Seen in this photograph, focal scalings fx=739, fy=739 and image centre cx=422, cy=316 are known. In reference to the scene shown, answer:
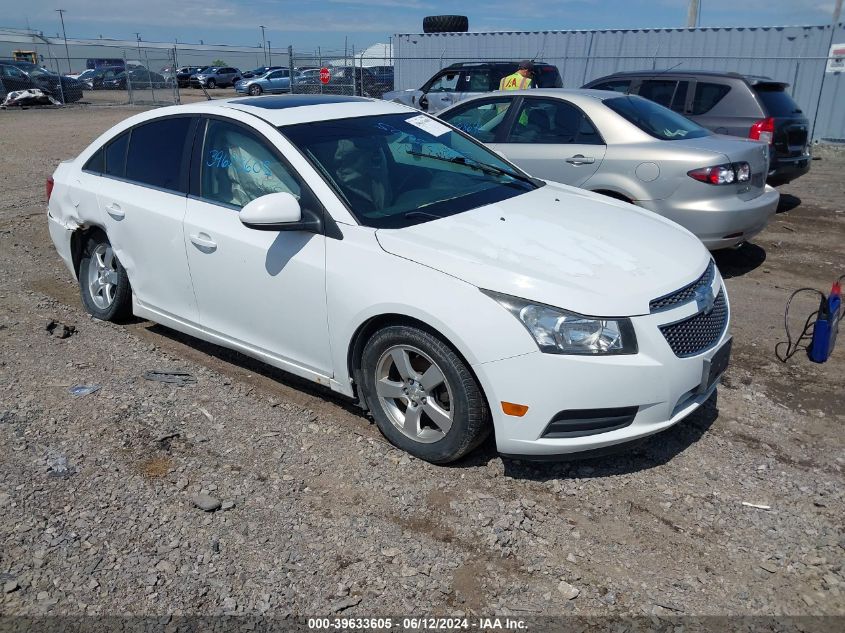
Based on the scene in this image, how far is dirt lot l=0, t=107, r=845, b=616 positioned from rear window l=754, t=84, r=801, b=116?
18.9ft

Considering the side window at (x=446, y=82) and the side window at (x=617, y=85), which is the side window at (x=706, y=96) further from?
the side window at (x=446, y=82)

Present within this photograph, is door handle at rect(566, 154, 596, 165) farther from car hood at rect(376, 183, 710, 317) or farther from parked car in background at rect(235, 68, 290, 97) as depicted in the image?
parked car in background at rect(235, 68, 290, 97)

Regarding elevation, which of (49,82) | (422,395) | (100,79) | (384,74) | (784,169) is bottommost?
(100,79)

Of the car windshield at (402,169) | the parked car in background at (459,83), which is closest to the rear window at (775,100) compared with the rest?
the parked car in background at (459,83)

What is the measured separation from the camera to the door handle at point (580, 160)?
670cm

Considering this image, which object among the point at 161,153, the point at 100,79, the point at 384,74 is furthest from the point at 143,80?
the point at 161,153

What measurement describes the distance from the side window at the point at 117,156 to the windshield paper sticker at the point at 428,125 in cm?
196

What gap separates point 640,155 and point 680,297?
11.0 feet

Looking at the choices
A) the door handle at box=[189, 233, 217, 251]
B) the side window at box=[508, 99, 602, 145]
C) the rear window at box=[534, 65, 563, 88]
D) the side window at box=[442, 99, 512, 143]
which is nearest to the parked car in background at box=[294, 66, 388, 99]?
the rear window at box=[534, 65, 563, 88]

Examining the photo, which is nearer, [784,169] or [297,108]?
[297,108]

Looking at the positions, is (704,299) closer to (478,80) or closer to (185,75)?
(478,80)

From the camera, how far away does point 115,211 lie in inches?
193

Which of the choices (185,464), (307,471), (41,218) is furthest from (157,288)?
(41,218)

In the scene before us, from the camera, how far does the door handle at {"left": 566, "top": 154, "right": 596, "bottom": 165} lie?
670cm
